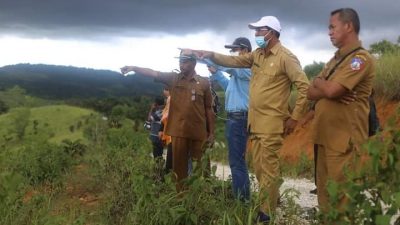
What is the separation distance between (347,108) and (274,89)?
803mm

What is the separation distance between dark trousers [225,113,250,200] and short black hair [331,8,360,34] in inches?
67.6

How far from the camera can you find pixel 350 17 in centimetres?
413

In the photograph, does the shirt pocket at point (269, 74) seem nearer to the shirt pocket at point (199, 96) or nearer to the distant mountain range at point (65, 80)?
the shirt pocket at point (199, 96)

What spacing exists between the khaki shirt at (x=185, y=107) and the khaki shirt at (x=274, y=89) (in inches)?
43.0

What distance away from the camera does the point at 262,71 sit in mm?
4949

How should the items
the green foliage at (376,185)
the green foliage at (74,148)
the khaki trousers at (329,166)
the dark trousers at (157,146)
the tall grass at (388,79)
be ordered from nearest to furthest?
the green foliage at (376,185) → the khaki trousers at (329,166) → the dark trousers at (157,146) → the green foliage at (74,148) → the tall grass at (388,79)

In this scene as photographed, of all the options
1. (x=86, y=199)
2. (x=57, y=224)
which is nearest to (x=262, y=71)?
(x=57, y=224)

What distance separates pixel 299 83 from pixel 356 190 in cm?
195

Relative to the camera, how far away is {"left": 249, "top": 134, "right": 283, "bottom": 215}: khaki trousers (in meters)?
4.68

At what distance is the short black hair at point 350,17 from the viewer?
4.13 metres

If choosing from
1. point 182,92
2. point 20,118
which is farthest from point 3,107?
point 182,92

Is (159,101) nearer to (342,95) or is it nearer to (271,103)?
(271,103)

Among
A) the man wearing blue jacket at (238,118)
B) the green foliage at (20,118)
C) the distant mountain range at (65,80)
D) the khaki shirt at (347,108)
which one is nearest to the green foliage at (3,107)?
the green foliage at (20,118)

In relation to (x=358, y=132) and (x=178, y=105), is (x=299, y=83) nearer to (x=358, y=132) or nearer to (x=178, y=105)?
(x=358, y=132)
